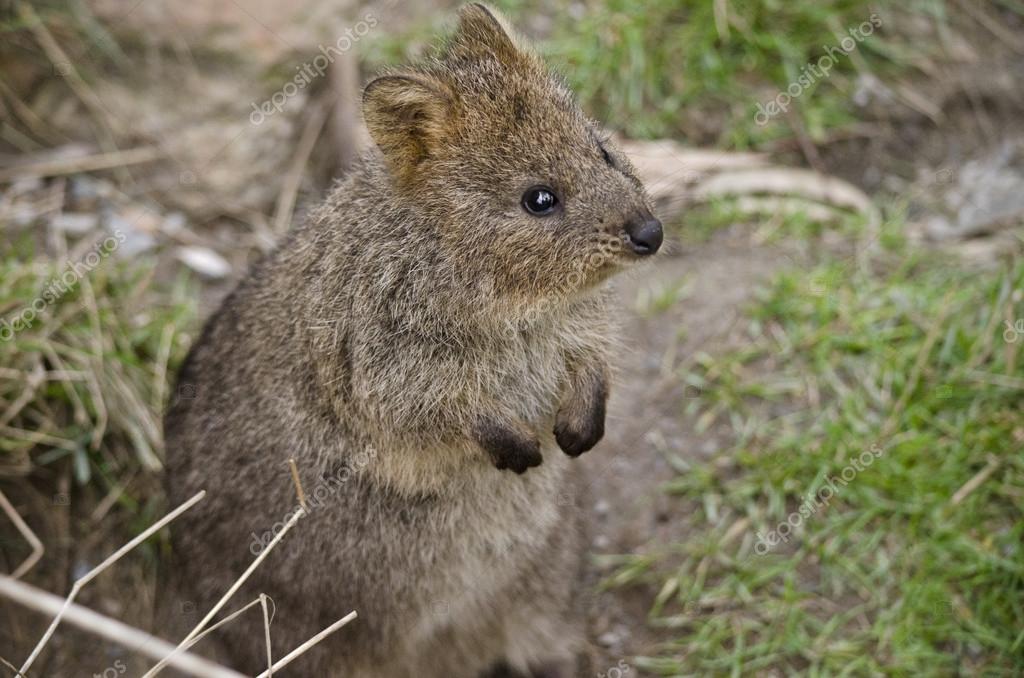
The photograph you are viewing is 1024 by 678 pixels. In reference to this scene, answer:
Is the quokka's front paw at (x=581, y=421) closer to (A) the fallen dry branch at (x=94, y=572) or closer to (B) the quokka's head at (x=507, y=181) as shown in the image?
(B) the quokka's head at (x=507, y=181)

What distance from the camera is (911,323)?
5289mm

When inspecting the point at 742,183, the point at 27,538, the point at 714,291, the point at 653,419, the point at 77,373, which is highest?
the point at 77,373

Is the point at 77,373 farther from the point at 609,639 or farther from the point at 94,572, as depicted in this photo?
the point at 609,639

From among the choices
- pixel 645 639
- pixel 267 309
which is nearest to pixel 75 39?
pixel 267 309

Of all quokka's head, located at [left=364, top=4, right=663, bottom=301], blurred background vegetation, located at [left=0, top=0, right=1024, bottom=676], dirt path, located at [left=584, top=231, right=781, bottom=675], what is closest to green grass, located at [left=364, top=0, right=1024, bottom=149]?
blurred background vegetation, located at [left=0, top=0, right=1024, bottom=676]

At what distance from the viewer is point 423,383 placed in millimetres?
3633

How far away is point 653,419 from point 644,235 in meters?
2.12

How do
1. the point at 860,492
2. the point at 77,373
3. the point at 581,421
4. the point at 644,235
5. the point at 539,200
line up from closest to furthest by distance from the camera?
the point at 644,235, the point at 539,200, the point at 581,421, the point at 860,492, the point at 77,373

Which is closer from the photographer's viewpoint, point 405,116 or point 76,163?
point 405,116

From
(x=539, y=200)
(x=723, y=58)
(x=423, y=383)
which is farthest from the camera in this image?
(x=723, y=58)

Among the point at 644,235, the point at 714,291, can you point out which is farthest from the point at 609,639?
the point at 644,235

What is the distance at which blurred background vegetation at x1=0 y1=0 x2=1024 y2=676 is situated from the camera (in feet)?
15.6

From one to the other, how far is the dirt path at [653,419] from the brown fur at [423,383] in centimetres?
56

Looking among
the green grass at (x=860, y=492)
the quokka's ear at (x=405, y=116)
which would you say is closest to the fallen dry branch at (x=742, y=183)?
the green grass at (x=860, y=492)
